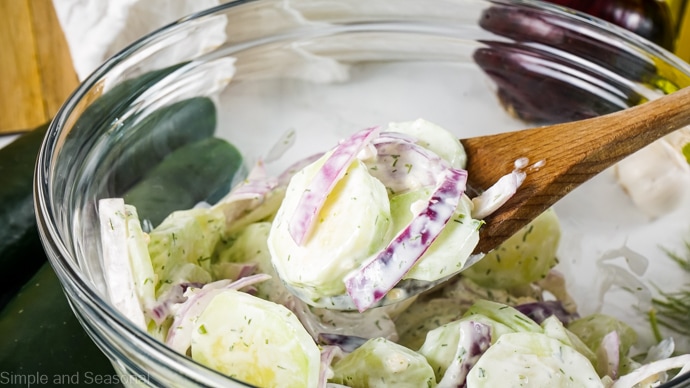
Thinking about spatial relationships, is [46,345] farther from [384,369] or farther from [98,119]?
[384,369]

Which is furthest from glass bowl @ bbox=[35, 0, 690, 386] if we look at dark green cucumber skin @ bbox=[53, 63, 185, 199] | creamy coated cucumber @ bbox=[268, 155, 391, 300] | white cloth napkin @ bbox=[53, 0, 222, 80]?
white cloth napkin @ bbox=[53, 0, 222, 80]

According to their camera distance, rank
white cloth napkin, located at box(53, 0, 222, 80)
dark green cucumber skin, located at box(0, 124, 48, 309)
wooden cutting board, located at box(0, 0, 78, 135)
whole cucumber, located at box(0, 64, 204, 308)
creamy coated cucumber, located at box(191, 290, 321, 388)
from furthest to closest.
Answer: wooden cutting board, located at box(0, 0, 78, 135) → white cloth napkin, located at box(53, 0, 222, 80) → dark green cucumber skin, located at box(0, 124, 48, 309) → whole cucumber, located at box(0, 64, 204, 308) → creamy coated cucumber, located at box(191, 290, 321, 388)

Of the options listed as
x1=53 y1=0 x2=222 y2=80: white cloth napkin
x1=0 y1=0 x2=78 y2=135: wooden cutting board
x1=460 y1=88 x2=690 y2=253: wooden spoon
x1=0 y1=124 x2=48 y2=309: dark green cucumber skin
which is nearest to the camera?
x1=460 y1=88 x2=690 y2=253: wooden spoon

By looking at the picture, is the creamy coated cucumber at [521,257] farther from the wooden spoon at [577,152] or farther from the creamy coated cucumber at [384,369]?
the creamy coated cucumber at [384,369]

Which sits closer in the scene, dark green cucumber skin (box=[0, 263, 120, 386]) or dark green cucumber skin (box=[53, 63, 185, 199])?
dark green cucumber skin (box=[53, 63, 185, 199])

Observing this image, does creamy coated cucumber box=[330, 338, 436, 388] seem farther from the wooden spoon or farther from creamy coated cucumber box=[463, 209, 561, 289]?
creamy coated cucumber box=[463, 209, 561, 289]

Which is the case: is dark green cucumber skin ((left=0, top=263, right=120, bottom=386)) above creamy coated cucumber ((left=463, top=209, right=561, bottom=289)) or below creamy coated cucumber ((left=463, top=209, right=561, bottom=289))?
below
